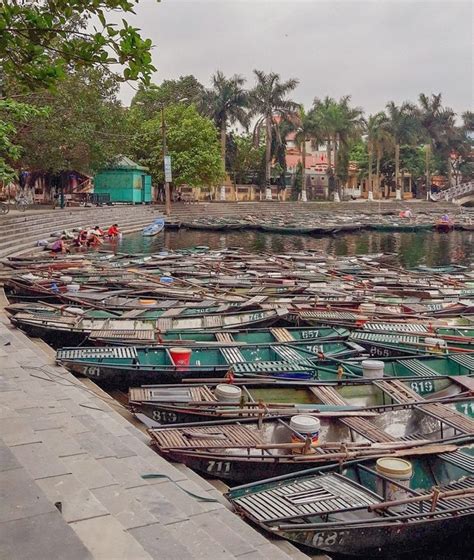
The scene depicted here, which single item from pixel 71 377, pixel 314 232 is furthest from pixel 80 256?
pixel 314 232

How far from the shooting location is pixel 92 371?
8.81 meters

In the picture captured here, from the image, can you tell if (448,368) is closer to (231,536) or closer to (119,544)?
(231,536)

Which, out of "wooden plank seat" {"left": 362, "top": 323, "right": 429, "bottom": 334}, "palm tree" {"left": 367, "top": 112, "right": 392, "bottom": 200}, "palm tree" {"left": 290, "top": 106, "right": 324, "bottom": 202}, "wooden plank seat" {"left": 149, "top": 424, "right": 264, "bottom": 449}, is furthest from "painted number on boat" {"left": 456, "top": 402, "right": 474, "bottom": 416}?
"palm tree" {"left": 367, "top": 112, "right": 392, "bottom": 200}

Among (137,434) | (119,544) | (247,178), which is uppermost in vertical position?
(247,178)

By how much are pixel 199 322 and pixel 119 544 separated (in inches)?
326

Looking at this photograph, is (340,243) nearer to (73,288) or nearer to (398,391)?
(73,288)

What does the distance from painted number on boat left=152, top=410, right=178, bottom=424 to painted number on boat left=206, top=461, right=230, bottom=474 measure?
1.17m

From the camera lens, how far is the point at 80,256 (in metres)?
21.8

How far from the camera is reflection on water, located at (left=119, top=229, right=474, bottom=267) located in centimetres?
3066

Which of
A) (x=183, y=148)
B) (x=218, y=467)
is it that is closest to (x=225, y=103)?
(x=183, y=148)

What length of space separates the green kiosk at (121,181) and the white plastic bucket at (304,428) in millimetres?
40390

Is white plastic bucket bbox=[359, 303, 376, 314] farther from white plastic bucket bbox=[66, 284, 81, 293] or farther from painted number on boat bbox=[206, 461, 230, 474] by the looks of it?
painted number on boat bbox=[206, 461, 230, 474]

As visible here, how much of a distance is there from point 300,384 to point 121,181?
131 feet

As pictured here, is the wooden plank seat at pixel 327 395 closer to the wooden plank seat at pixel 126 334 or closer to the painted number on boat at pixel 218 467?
the painted number on boat at pixel 218 467
